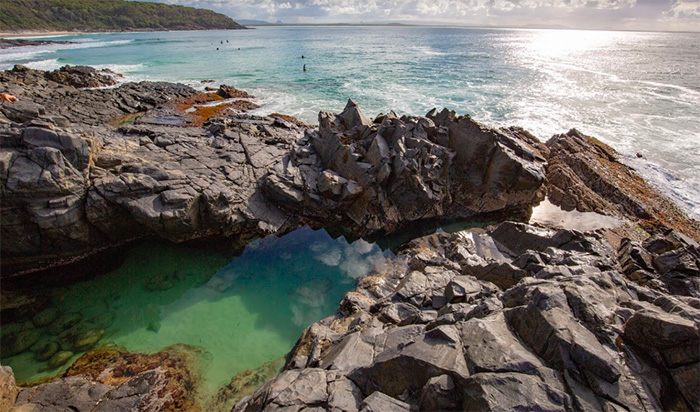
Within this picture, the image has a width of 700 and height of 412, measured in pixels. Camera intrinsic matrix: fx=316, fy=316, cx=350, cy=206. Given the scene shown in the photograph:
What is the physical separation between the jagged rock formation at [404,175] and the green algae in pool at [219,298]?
2.19 m

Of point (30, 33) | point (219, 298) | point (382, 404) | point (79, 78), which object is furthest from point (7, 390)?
point (30, 33)

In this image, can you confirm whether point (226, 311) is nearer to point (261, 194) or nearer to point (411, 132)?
point (261, 194)

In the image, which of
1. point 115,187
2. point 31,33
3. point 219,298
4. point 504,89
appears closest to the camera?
point 219,298

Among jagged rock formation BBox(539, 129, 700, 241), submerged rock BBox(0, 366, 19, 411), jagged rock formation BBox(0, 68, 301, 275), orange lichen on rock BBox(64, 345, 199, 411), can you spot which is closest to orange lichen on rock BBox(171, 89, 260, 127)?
jagged rock formation BBox(0, 68, 301, 275)

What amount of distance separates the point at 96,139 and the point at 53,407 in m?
14.2

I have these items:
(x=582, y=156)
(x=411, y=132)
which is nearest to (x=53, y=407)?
(x=411, y=132)

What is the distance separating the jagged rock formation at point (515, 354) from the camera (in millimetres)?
6891

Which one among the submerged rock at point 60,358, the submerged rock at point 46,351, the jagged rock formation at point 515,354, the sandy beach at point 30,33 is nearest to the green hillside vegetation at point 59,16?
the sandy beach at point 30,33

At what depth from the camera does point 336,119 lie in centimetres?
2552

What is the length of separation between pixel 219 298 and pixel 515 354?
13592 millimetres

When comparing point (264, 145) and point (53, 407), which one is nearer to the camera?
point (53, 407)

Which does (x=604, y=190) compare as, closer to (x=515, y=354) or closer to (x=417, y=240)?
(x=417, y=240)

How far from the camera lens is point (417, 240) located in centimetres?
1959

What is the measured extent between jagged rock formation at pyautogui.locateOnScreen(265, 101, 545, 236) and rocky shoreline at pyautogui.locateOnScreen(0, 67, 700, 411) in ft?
0.43
